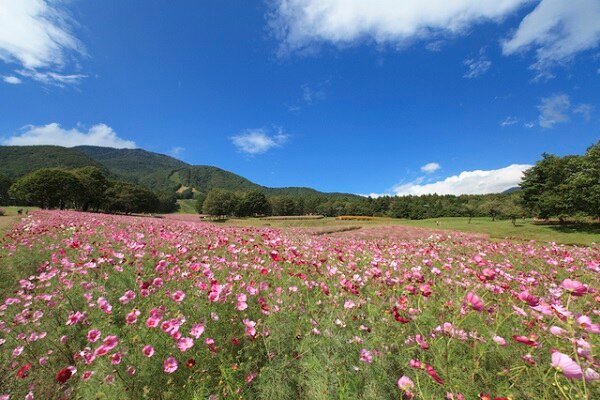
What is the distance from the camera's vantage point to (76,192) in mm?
57938

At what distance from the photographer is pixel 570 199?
3466 cm

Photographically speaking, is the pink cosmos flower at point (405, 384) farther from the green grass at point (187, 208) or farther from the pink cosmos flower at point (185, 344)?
the green grass at point (187, 208)

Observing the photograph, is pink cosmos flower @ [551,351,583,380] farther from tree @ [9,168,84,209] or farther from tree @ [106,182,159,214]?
tree @ [106,182,159,214]

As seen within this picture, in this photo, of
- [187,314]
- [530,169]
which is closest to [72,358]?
[187,314]

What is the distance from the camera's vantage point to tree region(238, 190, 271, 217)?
284 feet

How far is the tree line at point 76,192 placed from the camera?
53625 millimetres

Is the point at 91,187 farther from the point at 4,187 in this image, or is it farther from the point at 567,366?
the point at 567,366

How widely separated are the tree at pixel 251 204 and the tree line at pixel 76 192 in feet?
92.0

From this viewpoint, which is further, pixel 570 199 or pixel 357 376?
pixel 570 199

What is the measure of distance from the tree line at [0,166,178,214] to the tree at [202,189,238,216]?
1927cm

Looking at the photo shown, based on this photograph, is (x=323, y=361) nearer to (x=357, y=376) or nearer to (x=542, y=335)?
(x=357, y=376)

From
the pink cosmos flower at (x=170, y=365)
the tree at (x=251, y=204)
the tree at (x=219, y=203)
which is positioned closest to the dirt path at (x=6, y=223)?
the pink cosmos flower at (x=170, y=365)

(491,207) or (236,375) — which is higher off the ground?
(491,207)

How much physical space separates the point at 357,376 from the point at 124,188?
3409 inches
